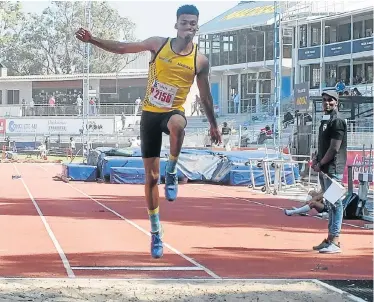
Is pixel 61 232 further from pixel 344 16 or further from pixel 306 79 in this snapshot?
pixel 306 79

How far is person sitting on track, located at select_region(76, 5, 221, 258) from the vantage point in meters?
6.08

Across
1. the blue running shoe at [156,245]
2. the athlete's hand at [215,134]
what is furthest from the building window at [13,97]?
the athlete's hand at [215,134]

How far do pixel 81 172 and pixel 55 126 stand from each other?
21.0 metres

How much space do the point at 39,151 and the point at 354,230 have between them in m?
36.3

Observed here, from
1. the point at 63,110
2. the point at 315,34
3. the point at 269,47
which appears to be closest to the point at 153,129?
Answer: the point at 315,34

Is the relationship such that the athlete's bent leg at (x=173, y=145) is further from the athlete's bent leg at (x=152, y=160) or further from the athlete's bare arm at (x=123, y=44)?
the athlete's bare arm at (x=123, y=44)

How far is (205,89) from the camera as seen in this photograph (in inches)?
249

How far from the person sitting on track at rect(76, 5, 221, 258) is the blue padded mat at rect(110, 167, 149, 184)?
2246 cm

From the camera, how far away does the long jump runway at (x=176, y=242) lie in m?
9.32

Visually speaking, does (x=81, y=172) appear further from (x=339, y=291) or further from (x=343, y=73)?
(x=339, y=291)

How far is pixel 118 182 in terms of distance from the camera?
94.5 ft

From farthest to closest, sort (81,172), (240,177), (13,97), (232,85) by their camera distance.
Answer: (13,97), (232,85), (81,172), (240,177)

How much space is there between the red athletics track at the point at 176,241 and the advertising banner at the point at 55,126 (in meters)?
27.1

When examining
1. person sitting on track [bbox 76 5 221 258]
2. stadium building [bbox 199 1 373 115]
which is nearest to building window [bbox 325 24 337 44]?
stadium building [bbox 199 1 373 115]
